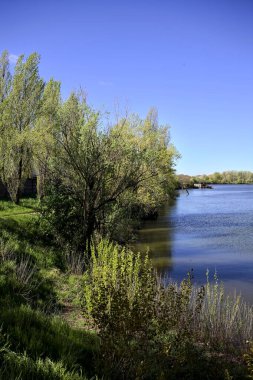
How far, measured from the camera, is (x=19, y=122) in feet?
84.5

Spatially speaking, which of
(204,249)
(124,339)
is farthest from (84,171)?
(124,339)

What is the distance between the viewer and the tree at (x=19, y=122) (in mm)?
25109

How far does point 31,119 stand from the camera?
25938 millimetres

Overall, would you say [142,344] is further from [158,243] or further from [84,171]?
[158,243]

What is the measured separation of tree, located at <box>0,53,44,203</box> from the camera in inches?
989

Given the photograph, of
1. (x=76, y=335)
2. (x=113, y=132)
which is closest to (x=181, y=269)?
(x=113, y=132)

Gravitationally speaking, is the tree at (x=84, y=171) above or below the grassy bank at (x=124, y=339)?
above

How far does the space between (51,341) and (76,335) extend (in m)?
0.95

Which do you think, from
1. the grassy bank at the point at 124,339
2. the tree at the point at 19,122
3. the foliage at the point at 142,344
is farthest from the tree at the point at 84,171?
the foliage at the point at 142,344

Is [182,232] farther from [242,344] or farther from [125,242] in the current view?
[242,344]

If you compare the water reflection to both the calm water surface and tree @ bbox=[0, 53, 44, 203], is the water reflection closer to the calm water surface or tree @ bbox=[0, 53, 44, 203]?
the calm water surface

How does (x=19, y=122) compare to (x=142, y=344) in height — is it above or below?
above

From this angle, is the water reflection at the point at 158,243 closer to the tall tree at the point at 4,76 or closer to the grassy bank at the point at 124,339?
the grassy bank at the point at 124,339

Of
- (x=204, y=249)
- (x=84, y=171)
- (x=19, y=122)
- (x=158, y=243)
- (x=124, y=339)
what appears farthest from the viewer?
(x=19, y=122)
